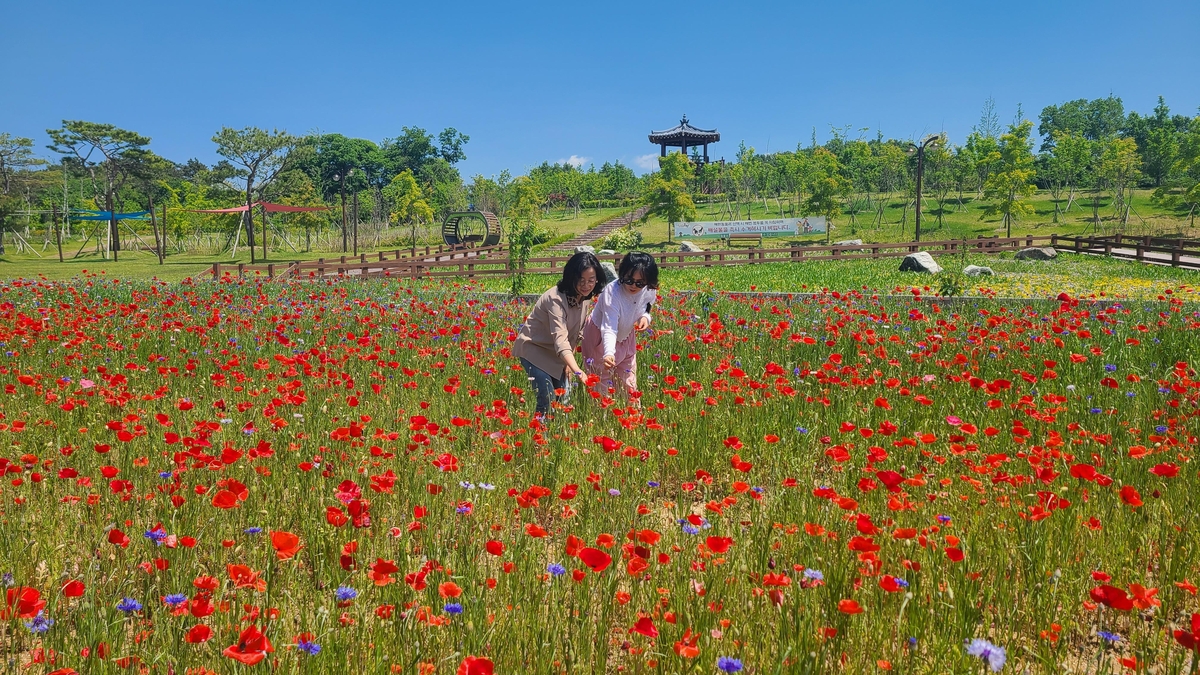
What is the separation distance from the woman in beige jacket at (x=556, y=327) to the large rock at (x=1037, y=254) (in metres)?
25.2

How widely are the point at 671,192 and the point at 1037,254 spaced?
18.0 m

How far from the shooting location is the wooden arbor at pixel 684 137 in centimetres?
6391

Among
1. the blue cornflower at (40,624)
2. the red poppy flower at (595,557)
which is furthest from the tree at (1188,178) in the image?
the blue cornflower at (40,624)

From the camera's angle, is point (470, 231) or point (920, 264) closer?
point (920, 264)

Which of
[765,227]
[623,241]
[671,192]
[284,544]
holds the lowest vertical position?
[284,544]

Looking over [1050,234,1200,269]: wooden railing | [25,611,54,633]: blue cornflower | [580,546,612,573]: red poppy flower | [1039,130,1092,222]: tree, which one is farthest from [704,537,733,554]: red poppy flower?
[1039,130,1092,222]: tree

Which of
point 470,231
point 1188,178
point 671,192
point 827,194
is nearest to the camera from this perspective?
point 827,194

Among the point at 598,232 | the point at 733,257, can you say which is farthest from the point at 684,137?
the point at 733,257

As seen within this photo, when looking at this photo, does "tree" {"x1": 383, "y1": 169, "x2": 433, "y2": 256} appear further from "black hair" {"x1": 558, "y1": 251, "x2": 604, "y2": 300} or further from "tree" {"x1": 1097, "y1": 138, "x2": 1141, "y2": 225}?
"black hair" {"x1": 558, "y1": 251, "x2": 604, "y2": 300}

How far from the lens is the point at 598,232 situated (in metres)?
47.6

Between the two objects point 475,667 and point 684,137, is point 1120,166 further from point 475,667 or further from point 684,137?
point 475,667

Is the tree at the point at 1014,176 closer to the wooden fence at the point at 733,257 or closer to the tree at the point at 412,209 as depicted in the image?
the wooden fence at the point at 733,257

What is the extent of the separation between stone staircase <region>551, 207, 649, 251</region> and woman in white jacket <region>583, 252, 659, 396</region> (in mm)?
31596

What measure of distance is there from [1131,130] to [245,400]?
90348 millimetres
